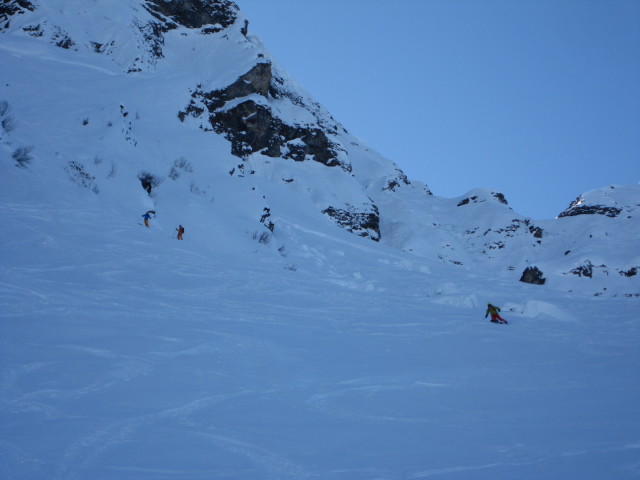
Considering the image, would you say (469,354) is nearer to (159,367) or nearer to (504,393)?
(504,393)

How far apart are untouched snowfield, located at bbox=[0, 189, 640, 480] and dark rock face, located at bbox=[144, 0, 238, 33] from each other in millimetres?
46307

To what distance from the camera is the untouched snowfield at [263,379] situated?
3742 mm

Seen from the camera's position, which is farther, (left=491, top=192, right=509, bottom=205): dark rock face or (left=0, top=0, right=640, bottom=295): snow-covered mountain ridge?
(left=491, top=192, right=509, bottom=205): dark rock face

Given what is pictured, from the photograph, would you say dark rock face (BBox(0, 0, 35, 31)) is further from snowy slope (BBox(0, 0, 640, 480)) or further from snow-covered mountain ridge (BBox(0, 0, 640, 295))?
snowy slope (BBox(0, 0, 640, 480))

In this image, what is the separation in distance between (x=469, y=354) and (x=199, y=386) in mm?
4587

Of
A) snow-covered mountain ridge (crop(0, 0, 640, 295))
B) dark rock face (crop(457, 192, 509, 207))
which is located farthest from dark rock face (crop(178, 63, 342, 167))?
dark rock face (crop(457, 192, 509, 207))

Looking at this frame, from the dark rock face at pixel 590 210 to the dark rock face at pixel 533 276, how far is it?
25.9 metres

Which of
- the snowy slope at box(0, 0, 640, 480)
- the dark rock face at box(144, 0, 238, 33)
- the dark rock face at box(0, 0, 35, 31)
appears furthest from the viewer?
the dark rock face at box(144, 0, 238, 33)

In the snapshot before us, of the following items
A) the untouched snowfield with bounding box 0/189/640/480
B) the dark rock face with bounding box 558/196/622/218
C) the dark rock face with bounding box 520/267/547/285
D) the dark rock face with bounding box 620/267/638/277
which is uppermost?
the dark rock face with bounding box 558/196/622/218

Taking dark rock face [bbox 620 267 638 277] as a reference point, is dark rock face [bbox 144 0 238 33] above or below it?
above

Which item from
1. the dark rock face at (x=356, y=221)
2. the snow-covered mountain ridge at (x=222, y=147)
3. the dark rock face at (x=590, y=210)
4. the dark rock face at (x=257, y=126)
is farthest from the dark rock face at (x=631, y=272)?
the dark rock face at (x=257, y=126)

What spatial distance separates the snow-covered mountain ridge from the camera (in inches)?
766

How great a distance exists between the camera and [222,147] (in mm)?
28656

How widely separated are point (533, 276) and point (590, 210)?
92.0ft
